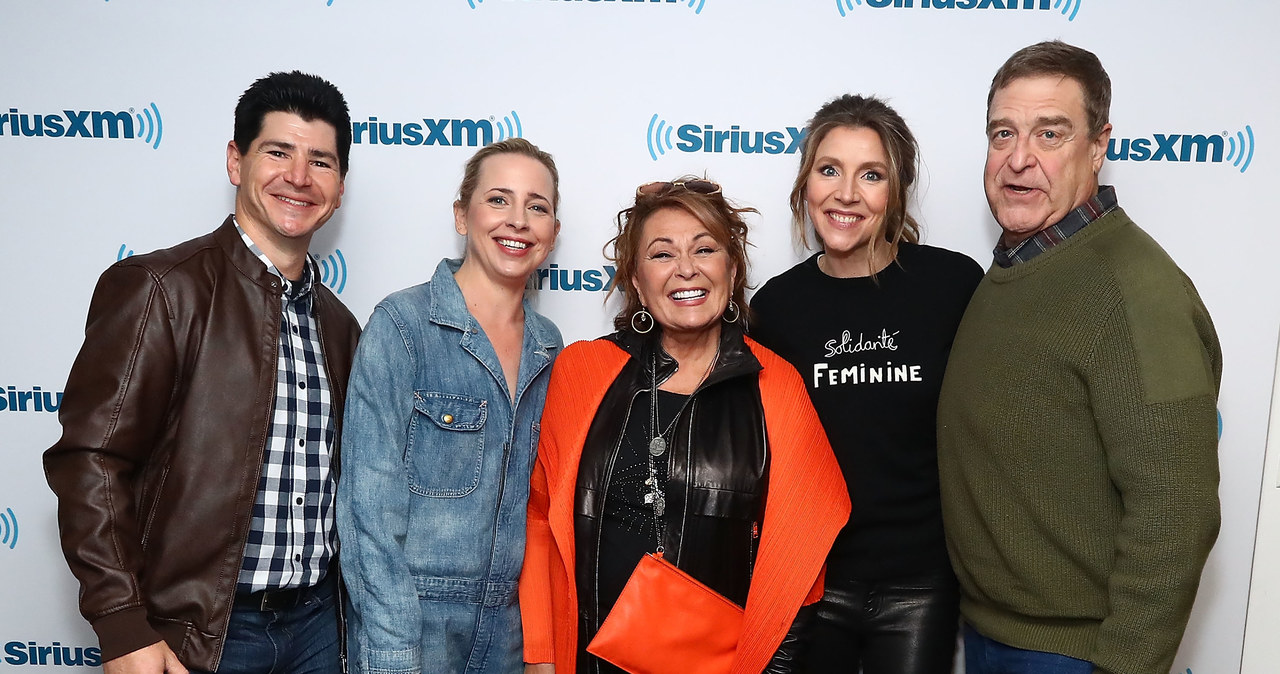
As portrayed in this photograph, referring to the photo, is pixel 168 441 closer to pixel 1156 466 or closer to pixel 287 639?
pixel 287 639

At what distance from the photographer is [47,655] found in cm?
244

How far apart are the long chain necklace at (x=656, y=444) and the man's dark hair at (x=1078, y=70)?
0.92 metres

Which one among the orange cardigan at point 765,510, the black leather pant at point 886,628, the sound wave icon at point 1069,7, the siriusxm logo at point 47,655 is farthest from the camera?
the siriusxm logo at point 47,655

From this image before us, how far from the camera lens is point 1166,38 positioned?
219 centimetres

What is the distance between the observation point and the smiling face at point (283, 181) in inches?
67.0

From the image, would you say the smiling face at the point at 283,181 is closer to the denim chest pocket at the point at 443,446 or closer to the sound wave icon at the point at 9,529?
the denim chest pocket at the point at 443,446

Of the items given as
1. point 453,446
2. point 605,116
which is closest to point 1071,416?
point 453,446

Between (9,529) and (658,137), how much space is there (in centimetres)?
238

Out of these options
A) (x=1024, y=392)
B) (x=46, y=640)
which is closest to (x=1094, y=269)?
(x=1024, y=392)

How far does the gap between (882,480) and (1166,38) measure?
157 cm

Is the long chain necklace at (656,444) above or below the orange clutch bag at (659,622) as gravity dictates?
above

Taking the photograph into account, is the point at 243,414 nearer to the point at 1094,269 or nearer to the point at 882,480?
the point at 882,480

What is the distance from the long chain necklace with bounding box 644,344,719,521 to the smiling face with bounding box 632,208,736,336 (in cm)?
12

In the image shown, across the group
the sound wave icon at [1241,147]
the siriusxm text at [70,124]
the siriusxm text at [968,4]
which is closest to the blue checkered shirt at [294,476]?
the siriusxm text at [70,124]
